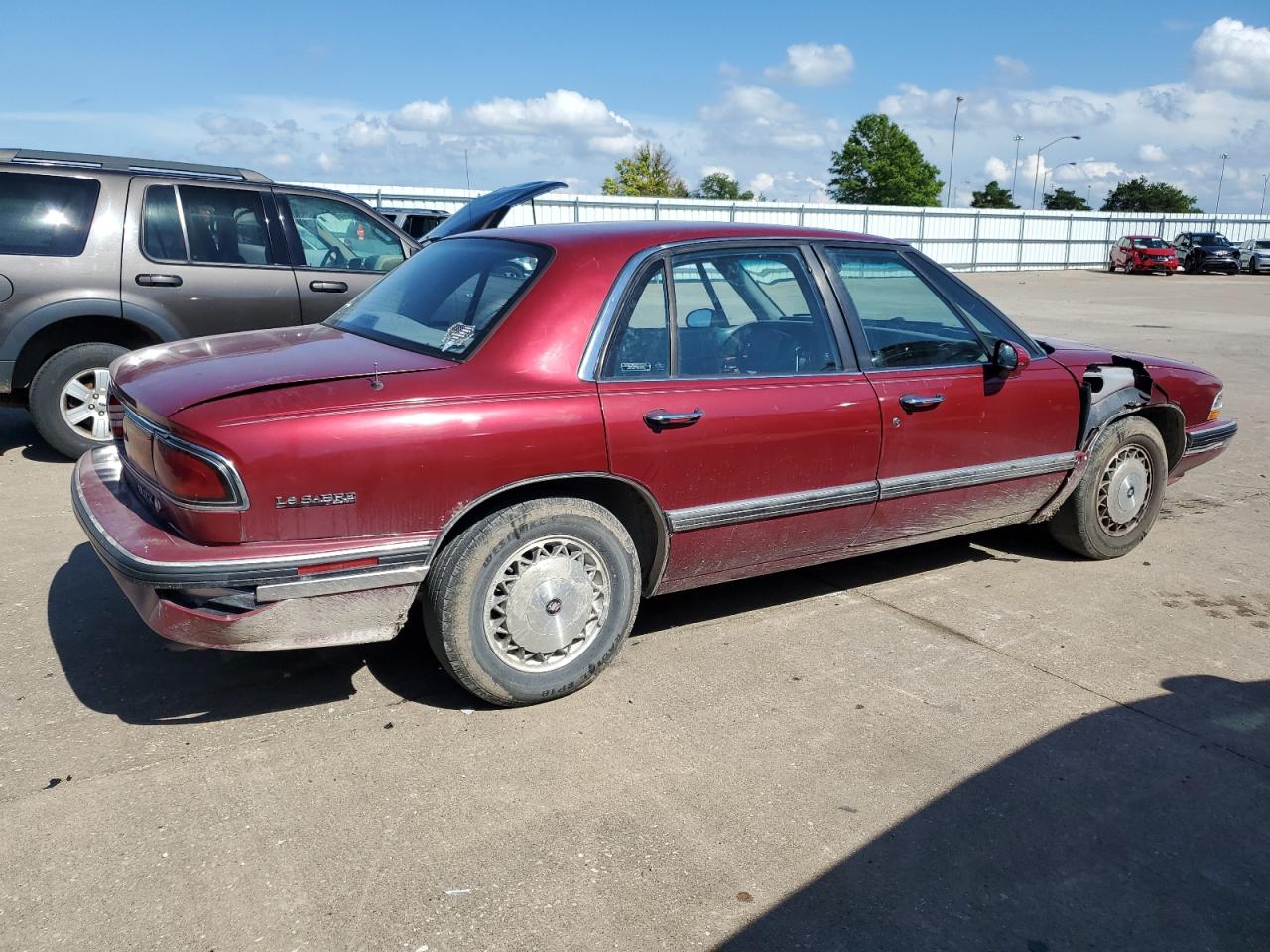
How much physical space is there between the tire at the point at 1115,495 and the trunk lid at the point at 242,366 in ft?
10.7

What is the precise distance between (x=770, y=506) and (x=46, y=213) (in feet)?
17.1

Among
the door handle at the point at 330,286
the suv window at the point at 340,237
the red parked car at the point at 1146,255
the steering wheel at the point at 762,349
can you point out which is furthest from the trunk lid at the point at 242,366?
the red parked car at the point at 1146,255

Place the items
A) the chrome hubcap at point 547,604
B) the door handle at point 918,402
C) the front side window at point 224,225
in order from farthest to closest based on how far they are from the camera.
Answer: the front side window at point 224,225
the door handle at point 918,402
the chrome hubcap at point 547,604

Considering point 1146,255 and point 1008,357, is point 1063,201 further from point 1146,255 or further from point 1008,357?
point 1008,357

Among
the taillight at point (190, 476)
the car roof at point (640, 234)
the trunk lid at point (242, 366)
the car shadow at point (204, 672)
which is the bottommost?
the car shadow at point (204, 672)

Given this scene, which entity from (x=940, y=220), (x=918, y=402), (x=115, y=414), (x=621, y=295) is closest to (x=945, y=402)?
(x=918, y=402)

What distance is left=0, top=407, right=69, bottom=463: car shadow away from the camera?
7.06 metres

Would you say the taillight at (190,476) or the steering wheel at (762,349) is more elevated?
the steering wheel at (762,349)

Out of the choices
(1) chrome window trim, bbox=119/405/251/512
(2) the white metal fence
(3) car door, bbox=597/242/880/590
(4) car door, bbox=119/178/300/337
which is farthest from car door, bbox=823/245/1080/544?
(2) the white metal fence

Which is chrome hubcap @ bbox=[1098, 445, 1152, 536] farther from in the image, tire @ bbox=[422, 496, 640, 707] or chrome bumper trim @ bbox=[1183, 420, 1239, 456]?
tire @ bbox=[422, 496, 640, 707]

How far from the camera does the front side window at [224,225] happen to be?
6.97 meters

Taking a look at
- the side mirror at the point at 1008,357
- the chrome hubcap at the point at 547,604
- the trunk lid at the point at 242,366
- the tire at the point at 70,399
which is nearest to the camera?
the trunk lid at the point at 242,366

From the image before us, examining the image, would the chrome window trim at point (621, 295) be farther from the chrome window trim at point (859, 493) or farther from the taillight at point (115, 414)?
the taillight at point (115, 414)

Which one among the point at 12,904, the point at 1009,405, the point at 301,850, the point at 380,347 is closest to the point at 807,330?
the point at 1009,405
